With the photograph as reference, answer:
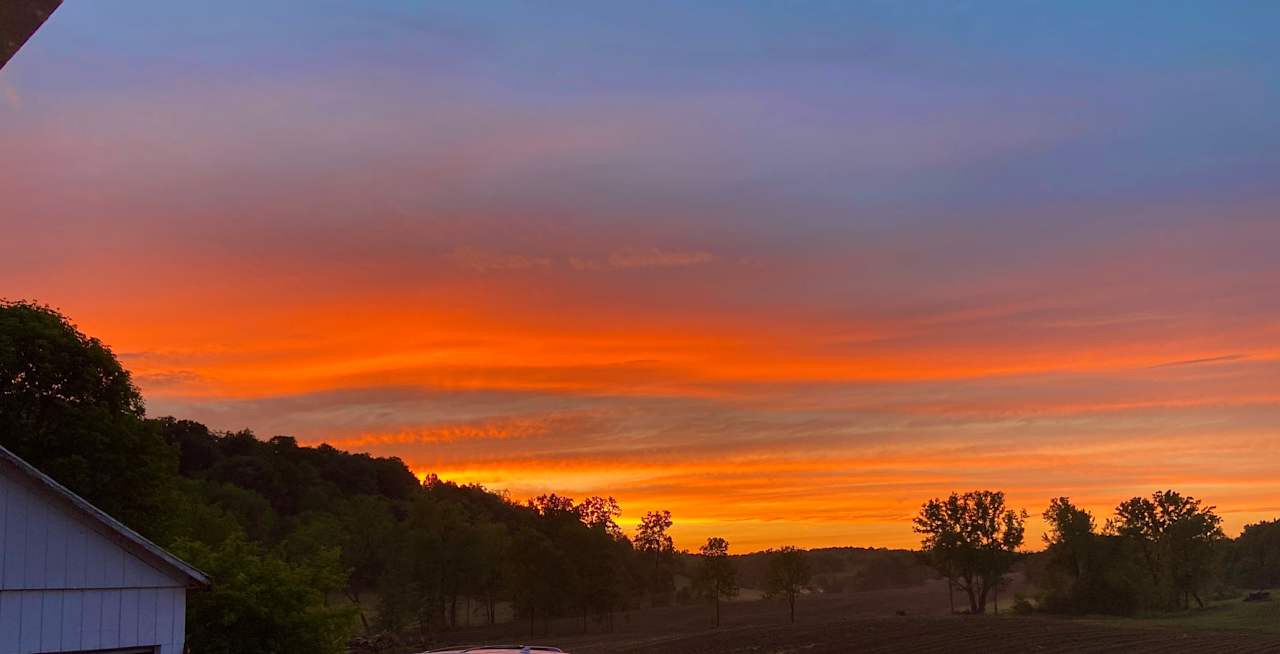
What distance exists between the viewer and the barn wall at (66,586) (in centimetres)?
1409

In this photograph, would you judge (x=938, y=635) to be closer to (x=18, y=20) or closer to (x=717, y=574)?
(x=717, y=574)

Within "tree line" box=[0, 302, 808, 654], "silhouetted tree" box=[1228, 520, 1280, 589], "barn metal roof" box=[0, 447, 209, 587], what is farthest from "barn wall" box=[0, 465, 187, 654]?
"silhouetted tree" box=[1228, 520, 1280, 589]

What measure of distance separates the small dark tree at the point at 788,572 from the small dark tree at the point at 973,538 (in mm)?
17101

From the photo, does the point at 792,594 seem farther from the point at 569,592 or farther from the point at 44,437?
the point at 44,437

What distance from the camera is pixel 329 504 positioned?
164 m

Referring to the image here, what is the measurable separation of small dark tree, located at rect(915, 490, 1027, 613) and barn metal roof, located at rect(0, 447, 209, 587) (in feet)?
375

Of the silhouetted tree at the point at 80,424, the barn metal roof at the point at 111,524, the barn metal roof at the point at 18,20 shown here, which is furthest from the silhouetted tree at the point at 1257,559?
the barn metal roof at the point at 18,20

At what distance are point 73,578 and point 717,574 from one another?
107 m

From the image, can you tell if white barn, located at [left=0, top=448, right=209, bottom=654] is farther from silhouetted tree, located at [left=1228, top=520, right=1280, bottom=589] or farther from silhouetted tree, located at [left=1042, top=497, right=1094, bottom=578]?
silhouetted tree, located at [left=1228, top=520, right=1280, bottom=589]

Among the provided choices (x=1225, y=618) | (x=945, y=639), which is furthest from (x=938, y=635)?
(x=1225, y=618)

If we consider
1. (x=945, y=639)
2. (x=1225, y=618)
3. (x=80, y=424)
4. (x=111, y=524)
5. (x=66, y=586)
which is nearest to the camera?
(x=66, y=586)

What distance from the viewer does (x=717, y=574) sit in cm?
11650

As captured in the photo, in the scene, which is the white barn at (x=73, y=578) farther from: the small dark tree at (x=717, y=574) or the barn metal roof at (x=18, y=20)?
the small dark tree at (x=717, y=574)

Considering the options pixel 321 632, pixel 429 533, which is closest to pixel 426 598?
pixel 429 533
